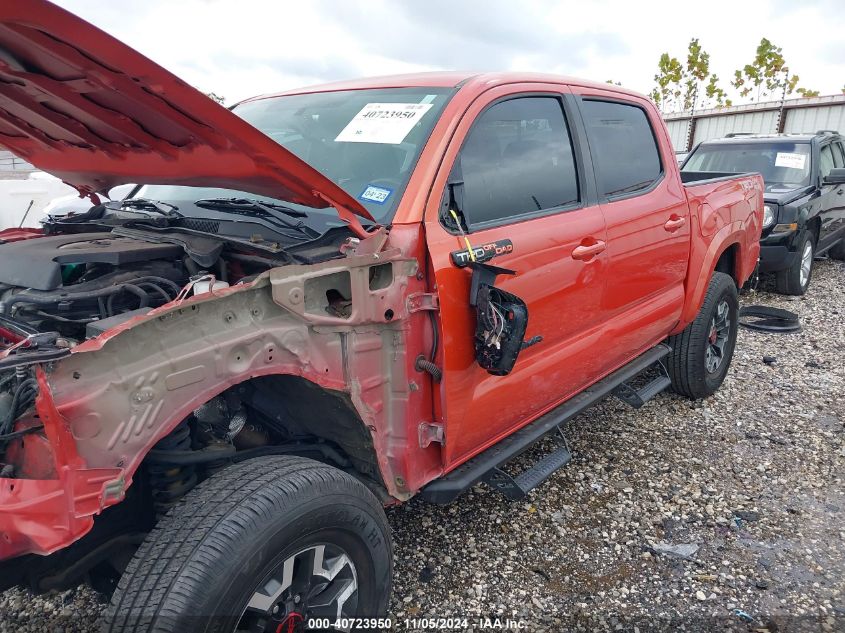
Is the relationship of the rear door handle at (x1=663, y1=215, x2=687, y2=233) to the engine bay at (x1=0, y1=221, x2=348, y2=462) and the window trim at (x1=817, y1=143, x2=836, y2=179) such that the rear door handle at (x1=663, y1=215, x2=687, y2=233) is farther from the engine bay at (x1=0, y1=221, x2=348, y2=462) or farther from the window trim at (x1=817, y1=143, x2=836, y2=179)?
the window trim at (x1=817, y1=143, x2=836, y2=179)

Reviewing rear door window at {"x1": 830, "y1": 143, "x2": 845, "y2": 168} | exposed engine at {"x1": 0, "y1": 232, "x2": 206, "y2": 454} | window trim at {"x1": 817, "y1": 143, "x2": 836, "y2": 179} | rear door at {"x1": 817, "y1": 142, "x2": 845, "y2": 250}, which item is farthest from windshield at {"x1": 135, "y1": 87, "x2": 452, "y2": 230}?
rear door window at {"x1": 830, "y1": 143, "x2": 845, "y2": 168}

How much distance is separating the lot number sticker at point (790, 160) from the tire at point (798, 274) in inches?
33.8

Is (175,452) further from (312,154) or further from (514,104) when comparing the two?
(514,104)

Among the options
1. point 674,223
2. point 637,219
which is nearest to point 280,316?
point 637,219

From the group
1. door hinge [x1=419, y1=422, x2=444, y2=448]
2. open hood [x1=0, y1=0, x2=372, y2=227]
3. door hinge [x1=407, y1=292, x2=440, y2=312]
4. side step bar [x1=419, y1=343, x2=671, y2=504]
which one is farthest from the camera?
side step bar [x1=419, y1=343, x2=671, y2=504]

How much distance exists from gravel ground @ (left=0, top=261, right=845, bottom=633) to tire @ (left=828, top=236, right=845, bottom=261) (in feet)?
21.3

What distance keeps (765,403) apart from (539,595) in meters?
2.74

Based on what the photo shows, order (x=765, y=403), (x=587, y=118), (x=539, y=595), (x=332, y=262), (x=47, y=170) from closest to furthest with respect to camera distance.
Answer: (x=332, y=262) < (x=539, y=595) < (x=47, y=170) < (x=587, y=118) < (x=765, y=403)

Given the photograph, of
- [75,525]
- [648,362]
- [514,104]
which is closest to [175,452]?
[75,525]

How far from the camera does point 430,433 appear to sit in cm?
224

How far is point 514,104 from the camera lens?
2.65 meters

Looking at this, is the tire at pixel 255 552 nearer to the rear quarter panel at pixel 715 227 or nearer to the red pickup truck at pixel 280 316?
the red pickup truck at pixel 280 316

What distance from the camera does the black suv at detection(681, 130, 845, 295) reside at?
6961mm

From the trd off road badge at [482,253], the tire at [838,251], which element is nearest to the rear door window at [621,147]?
the trd off road badge at [482,253]
